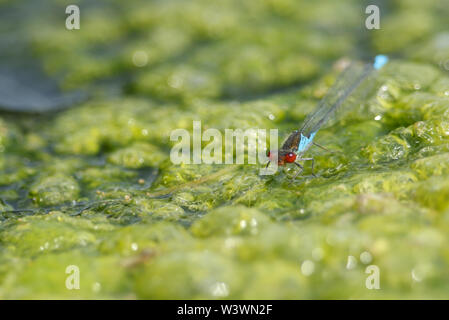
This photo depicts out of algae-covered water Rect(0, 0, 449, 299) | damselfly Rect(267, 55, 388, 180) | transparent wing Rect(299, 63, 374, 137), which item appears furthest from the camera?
transparent wing Rect(299, 63, 374, 137)

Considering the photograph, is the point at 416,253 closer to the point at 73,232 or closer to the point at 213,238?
the point at 213,238

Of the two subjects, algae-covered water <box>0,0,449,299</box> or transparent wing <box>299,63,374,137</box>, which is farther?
→ transparent wing <box>299,63,374,137</box>

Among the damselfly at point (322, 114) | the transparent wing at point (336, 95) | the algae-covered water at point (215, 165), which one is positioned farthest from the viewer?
the transparent wing at point (336, 95)

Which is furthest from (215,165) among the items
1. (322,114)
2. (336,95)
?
(336,95)

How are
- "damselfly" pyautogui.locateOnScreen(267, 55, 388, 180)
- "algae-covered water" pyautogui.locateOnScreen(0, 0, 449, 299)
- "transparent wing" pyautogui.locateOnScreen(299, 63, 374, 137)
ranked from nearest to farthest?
"algae-covered water" pyautogui.locateOnScreen(0, 0, 449, 299), "damselfly" pyautogui.locateOnScreen(267, 55, 388, 180), "transparent wing" pyautogui.locateOnScreen(299, 63, 374, 137)

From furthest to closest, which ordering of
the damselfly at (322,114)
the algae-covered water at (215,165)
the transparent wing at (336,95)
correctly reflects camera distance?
the transparent wing at (336,95) < the damselfly at (322,114) < the algae-covered water at (215,165)

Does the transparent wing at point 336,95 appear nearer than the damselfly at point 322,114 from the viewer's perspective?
No

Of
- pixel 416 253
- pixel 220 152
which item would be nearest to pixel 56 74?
pixel 220 152
